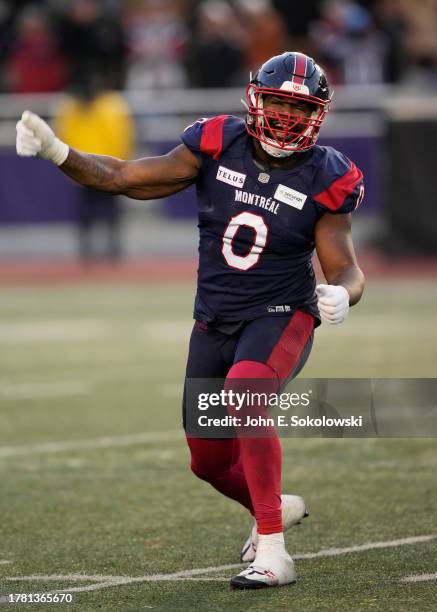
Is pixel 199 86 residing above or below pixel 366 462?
above

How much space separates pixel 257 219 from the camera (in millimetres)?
4973

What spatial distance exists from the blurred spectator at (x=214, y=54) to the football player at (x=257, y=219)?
38.3 ft

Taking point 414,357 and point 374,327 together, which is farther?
point 374,327

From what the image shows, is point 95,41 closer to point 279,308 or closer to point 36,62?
point 36,62

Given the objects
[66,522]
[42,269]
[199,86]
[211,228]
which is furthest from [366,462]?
[199,86]

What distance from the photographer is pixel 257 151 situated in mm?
5035

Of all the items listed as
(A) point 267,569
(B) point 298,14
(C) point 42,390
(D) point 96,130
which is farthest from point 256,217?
(B) point 298,14

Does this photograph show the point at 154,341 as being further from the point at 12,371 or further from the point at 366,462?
the point at 366,462

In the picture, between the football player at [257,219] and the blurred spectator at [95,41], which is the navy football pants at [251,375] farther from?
the blurred spectator at [95,41]

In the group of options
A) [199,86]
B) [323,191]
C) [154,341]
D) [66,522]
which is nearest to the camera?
[323,191]

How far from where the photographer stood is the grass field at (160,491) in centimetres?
466

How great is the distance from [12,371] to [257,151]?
5.07 meters

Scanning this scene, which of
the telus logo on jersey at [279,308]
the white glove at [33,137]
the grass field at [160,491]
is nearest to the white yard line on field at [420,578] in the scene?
the grass field at [160,491]

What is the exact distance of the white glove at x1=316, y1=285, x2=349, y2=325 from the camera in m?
4.49
